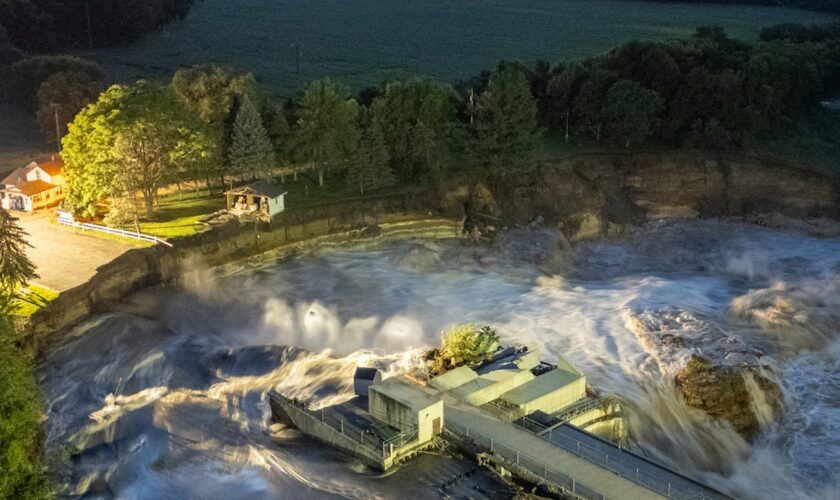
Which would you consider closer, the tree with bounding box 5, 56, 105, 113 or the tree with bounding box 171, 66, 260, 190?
the tree with bounding box 171, 66, 260, 190

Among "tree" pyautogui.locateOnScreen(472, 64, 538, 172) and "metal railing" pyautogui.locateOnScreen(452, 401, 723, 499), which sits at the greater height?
"tree" pyautogui.locateOnScreen(472, 64, 538, 172)

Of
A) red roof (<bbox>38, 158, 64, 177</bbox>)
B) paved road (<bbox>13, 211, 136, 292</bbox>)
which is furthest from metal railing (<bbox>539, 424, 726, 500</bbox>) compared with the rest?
red roof (<bbox>38, 158, 64, 177</bbox>)

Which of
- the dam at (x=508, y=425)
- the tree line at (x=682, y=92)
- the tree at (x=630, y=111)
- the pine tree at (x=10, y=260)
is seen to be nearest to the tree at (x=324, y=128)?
the tree line at (x=682, y=92)

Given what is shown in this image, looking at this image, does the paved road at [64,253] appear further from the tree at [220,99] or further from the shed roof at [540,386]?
the shed roof at [540,386]

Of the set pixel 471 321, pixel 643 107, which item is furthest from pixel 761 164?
pixel 471 321

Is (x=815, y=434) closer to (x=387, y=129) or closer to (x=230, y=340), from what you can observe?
(x=230, y=340)

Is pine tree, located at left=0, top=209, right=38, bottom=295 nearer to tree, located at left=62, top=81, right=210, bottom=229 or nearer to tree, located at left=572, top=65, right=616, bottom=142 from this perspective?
tree, located at left=62, top=81, right=210, bottom=229

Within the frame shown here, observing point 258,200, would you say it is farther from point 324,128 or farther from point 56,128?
point 56,128

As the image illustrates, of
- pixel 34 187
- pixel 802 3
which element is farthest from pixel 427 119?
pixel 802 3
